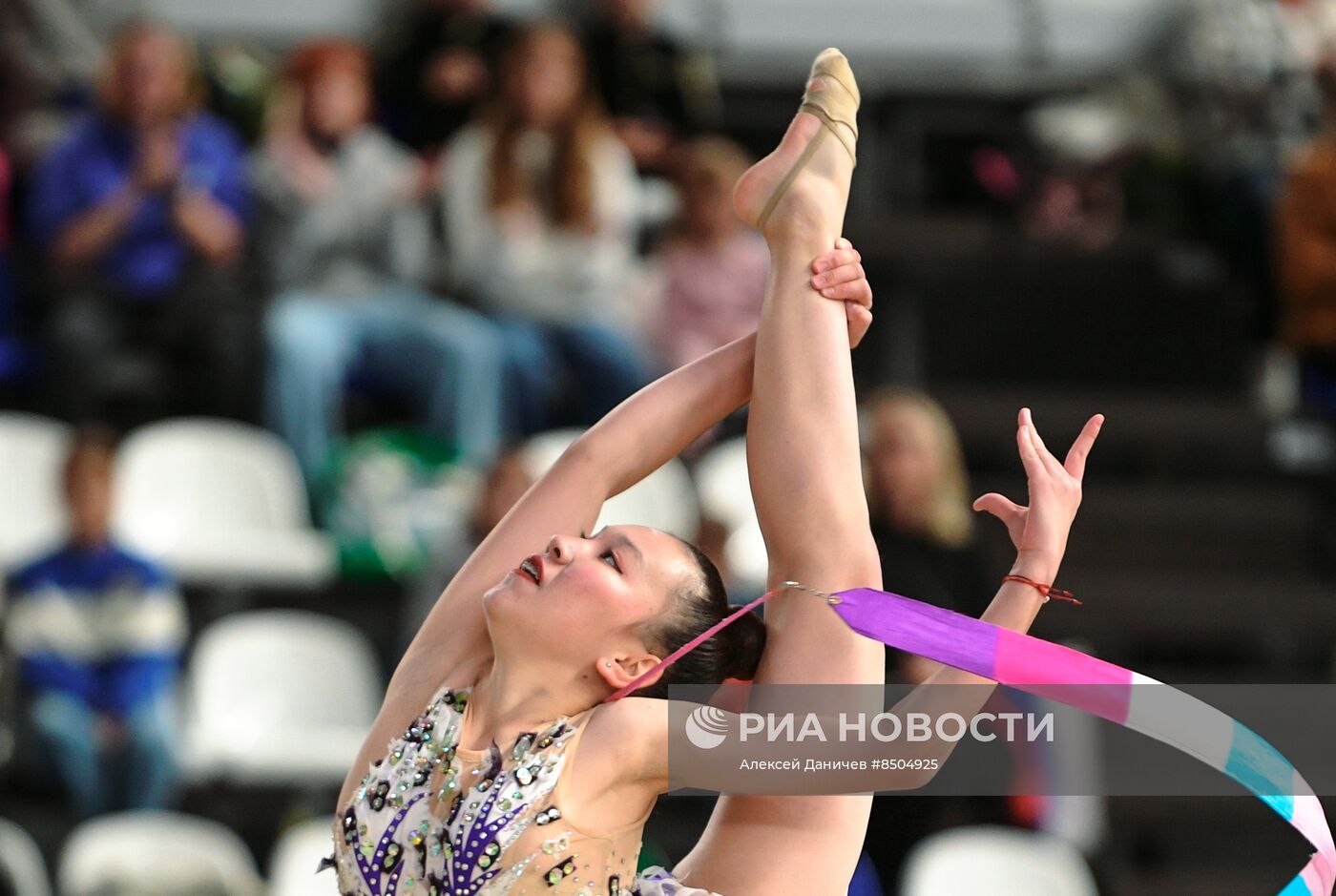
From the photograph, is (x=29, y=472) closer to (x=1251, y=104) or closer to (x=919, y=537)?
(x=919, y=537)

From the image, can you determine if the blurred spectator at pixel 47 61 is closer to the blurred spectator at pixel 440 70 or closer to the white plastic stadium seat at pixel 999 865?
the blurred spectator at pixel 440 70

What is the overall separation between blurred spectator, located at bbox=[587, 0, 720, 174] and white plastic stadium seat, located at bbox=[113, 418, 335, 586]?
1427mm

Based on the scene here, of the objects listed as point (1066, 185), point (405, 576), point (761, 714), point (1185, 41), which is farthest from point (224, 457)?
point (1185, 41)

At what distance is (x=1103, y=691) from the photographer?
5.01 ft

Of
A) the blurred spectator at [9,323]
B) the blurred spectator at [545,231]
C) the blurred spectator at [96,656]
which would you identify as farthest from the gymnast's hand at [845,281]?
the blurred spectator at [9,323]

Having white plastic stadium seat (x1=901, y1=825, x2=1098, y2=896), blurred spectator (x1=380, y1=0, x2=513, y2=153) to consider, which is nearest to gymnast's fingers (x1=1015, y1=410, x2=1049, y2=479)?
white plastic stadium seat (x1=901, y1=825, x2=1098, y2=896)

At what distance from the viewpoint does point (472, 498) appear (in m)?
4.01

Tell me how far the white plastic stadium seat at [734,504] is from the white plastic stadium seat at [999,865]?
703 millimetres

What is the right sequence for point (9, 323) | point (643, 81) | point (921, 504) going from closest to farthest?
point (921, 504), point (9, 323), point (643, 81)

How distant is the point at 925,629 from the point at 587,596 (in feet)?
1.05

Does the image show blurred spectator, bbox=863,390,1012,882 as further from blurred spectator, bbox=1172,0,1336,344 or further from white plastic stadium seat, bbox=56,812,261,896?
blurred spectator, bbox=1172,0,1336,344

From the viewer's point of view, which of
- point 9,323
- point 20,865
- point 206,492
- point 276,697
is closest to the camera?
point 20,865

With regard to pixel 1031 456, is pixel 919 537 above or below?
above

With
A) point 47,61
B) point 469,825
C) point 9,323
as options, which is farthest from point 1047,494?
point 47,61
